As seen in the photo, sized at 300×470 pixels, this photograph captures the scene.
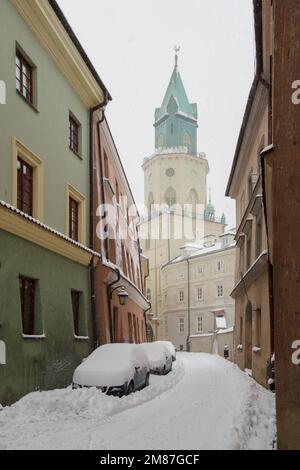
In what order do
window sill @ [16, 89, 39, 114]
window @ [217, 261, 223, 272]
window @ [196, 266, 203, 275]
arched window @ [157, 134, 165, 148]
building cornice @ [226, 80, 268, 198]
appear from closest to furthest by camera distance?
1. window sill @ [16, 89, 39, 114]
2. building cornice @ [226, 80, 268, 198]
3. window @ [217, 261, 223, 272]
4. window @ [196, 266, 203, 275]
5. arched window @ [157, 134, 165, 148]

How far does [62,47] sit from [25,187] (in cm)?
406

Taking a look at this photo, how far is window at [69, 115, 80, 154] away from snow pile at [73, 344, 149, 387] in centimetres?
607

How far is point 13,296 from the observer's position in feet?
34.8

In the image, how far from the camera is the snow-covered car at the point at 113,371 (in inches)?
446

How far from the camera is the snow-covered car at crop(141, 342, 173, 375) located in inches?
715

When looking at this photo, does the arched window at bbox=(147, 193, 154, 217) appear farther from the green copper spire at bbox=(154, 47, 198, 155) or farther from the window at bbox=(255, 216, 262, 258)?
the window at bbox=(255, 216, 262, 258)

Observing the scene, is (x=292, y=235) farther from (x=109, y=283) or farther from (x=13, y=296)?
(x=109, y=283)

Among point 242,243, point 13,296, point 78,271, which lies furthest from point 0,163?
point 242,243

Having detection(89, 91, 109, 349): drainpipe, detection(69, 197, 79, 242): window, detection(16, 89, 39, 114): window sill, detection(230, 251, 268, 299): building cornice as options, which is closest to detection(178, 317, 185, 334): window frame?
detection(230, 251, 268, 299): building cornice

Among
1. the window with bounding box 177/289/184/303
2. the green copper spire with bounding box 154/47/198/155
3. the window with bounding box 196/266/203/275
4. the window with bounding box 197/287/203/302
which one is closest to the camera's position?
the window with bounding box 197/287/203/302

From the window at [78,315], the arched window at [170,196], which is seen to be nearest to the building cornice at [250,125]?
the window at [78,315]

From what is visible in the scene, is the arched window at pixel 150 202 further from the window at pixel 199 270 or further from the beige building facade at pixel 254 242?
the beige building facade at pixel 254 242

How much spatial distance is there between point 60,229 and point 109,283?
431 centimetres

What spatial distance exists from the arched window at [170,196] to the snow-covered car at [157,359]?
4977cm
